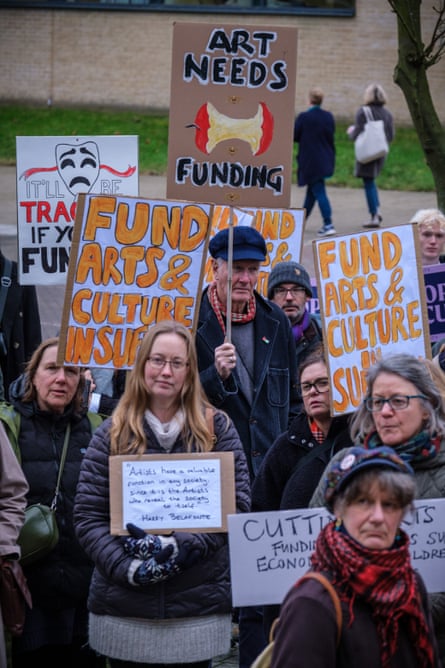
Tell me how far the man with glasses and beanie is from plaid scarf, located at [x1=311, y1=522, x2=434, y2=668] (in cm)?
343

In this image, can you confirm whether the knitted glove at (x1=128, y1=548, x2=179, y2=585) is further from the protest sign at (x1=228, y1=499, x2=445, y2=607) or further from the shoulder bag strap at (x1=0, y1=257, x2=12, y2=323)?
the shoulder bag strap at (x1=0, y1=257, x2=12, y2=323)

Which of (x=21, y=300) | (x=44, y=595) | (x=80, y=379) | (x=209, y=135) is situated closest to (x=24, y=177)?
(x=21, y=300)

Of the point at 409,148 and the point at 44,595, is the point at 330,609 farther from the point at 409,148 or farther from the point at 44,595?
the point at 409,148

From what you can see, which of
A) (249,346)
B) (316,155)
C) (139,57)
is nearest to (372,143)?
(316,155)

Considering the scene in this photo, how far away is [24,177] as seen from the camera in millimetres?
6941

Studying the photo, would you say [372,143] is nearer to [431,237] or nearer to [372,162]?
[372,162]

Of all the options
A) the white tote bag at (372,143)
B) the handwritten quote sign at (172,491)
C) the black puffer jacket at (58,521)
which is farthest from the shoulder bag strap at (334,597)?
the white tote bag at (372,143)

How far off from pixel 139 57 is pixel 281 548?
868 inches

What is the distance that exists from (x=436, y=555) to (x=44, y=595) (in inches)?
70.5

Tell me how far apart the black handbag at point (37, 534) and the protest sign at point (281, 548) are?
3.83 feet

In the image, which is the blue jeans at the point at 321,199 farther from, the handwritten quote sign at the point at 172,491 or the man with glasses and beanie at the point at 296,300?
the handwritten quote sign at the point at 172,491

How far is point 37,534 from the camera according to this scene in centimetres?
486

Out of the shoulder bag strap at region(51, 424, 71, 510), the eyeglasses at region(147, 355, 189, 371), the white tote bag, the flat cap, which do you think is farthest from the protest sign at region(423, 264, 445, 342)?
the white tote bag

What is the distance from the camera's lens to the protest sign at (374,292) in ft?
17.6
